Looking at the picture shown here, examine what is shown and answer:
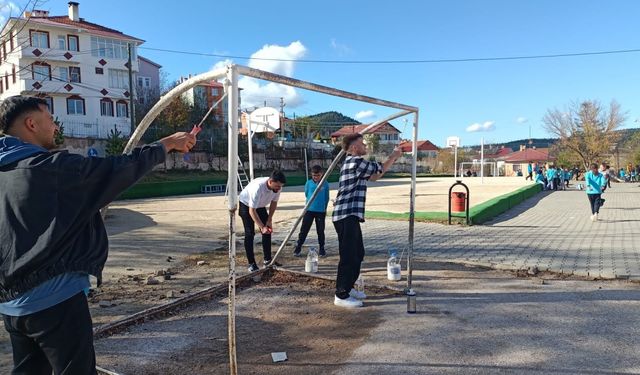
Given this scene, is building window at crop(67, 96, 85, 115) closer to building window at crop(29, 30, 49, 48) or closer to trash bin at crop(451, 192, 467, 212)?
building window at crop(29, 30, 49, 48)

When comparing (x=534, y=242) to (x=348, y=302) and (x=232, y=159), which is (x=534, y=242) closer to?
(x=348, y=302)

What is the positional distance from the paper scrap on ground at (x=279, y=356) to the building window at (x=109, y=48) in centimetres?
4629

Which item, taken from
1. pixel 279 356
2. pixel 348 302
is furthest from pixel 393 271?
pixel 279 356

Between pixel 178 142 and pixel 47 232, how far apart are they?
763 mm

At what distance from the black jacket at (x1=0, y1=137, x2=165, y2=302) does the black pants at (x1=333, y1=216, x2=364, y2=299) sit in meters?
3.16

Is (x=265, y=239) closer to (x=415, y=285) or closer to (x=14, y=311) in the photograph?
(x=415, y=285)

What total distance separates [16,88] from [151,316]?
1619 inches

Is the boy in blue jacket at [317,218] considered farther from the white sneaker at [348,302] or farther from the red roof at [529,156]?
the red roof at [529,156]

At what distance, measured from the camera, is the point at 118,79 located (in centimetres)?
4494

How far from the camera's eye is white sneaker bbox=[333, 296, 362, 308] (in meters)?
5.04

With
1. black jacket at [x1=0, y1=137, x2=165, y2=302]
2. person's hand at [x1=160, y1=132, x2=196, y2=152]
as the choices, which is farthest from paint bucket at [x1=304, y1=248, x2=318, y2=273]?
black jacket at [x1=0, y1=137, x2=165, y2=302]

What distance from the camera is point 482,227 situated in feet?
38.4

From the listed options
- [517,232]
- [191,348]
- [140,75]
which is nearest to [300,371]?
[191,348]

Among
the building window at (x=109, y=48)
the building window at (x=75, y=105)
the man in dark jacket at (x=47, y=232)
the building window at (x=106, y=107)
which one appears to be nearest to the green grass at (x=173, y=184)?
the building window at (x=106, y=107)
